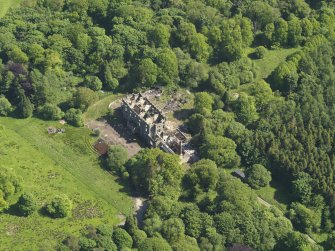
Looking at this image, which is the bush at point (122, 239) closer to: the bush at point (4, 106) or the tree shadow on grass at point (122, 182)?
the tree shadow on grass at point (122, 182)

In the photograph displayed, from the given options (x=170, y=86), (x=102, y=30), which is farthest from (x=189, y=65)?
(x=102, y=30)

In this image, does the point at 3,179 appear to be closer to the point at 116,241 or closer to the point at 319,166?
the point at 116,241

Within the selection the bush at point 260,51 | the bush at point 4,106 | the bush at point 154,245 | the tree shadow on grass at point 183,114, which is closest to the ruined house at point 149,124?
the tree shadow on grass at point 183,114

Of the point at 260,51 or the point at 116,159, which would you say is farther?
the point at 260,51

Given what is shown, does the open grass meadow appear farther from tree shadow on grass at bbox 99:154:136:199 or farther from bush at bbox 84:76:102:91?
bush at bbox 84:76:102:91

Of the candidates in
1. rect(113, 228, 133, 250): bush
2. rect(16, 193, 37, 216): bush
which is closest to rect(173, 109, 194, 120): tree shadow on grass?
rect(113, 228, 133, 250): bush

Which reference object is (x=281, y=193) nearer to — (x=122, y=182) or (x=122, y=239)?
(x=122, y=182)

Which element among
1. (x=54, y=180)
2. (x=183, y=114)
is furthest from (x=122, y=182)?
(x=183, y=114)
